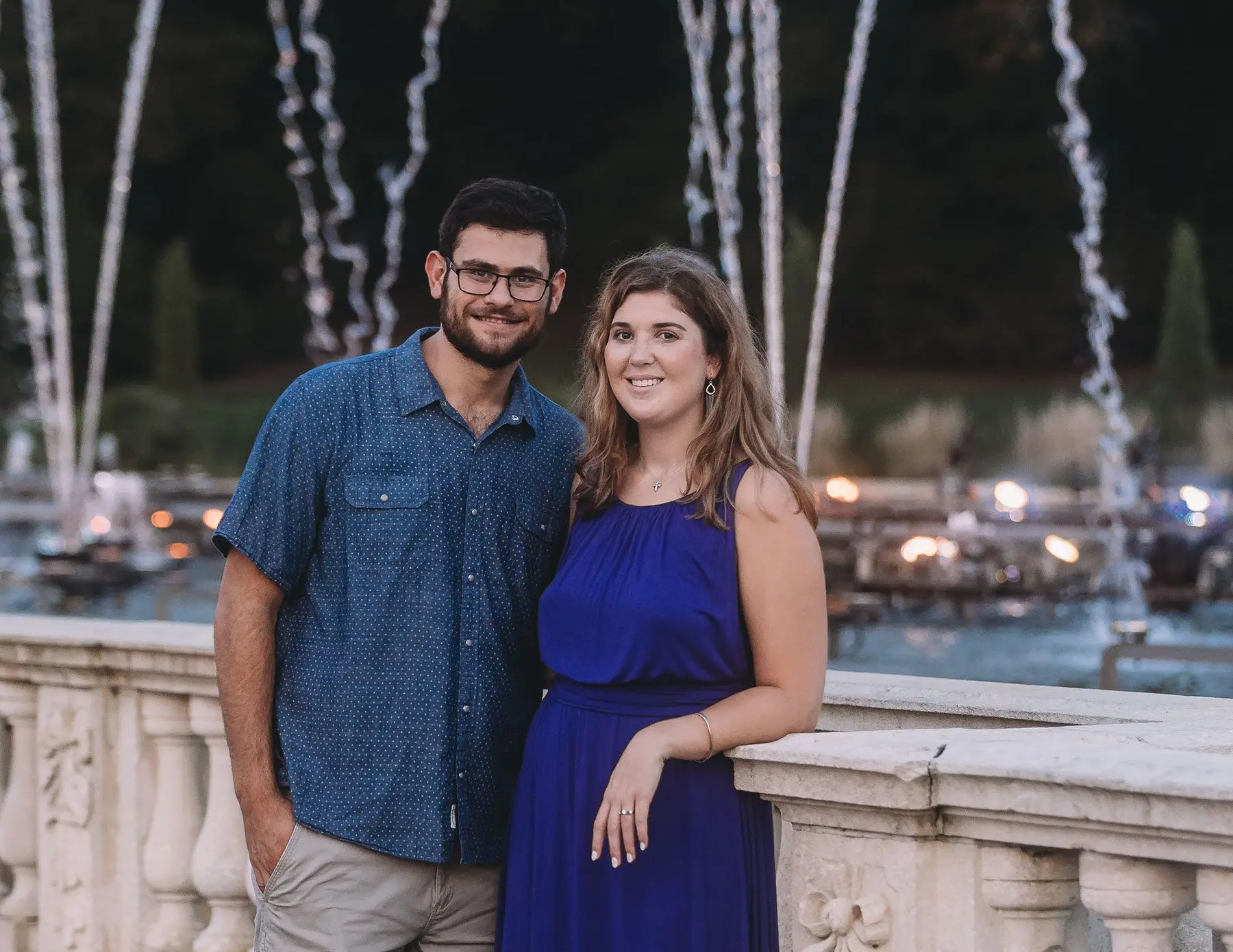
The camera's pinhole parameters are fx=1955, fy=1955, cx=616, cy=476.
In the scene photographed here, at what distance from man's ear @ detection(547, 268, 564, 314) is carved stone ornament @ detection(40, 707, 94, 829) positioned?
5.72ft

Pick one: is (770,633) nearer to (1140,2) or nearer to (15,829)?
(15,829)

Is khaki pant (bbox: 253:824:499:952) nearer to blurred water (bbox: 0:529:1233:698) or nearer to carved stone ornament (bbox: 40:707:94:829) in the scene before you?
carved stone ornament (bbox: 40:707:94:829)

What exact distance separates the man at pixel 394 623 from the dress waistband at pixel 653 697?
0.83 ft

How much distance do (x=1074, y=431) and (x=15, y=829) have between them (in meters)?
19.6

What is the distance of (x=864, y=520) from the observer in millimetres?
15875

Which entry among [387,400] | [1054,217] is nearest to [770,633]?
[387,400]

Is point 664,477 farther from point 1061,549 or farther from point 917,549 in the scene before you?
point 1061,549

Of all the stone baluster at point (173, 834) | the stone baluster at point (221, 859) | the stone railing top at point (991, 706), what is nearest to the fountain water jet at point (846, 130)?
the stone baluster at point (173, 834)

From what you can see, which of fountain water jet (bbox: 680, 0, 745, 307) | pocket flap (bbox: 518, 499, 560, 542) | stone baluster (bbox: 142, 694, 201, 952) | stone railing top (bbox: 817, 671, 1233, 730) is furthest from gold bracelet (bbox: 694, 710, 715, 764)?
fountain water jet (bbox: 680, 0, 745, 307)

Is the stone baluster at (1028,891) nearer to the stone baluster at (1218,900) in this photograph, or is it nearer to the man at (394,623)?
the stone baluster at (1218,900)

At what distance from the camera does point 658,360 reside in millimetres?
3154

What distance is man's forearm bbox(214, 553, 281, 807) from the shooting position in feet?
10.6

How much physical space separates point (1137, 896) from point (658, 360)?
1.18 metres

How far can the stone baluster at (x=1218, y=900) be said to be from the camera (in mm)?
2281
